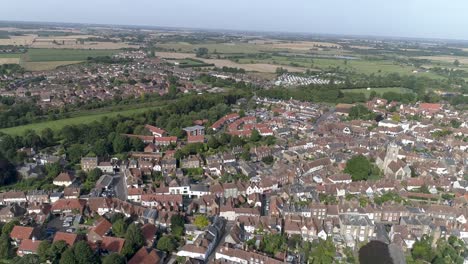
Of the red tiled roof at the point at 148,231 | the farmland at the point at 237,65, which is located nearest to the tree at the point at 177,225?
the red tiled roof at the point at 148,231

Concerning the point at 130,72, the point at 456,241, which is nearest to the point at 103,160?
the point at 456,241

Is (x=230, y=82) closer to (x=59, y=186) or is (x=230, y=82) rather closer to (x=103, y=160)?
(x=103, y=160)

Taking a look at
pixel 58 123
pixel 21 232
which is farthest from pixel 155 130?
pixel 21 232

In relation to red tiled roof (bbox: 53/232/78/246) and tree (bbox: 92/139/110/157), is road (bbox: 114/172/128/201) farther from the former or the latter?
red tiled roof (bbox: 53/232/78/246)

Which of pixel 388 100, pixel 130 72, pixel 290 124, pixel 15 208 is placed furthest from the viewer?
pixel 130 72

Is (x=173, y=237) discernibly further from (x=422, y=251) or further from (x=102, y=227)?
(x=422, y=251)

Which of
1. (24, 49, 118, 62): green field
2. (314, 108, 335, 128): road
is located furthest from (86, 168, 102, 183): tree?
(24, 49, 118, 62): green field
